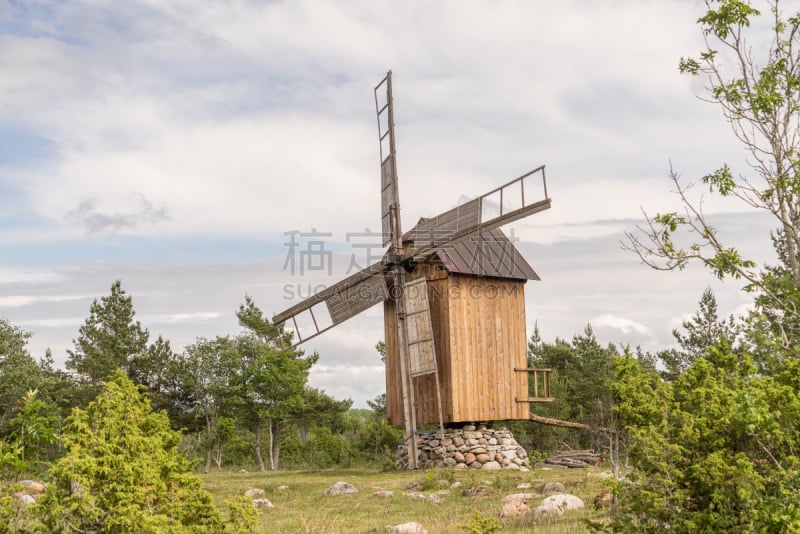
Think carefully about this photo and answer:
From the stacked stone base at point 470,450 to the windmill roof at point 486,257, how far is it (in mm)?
4368

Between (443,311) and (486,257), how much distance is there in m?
2.39

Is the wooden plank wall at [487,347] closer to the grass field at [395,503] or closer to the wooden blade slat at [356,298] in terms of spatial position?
the grass field at [395,503]

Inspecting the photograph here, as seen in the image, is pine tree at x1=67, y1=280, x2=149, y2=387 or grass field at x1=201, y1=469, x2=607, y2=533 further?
pine tree at x1=67, y1=280, x2=149, y2=387

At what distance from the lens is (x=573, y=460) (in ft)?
66.2

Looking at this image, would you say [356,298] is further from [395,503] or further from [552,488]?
[552,488]

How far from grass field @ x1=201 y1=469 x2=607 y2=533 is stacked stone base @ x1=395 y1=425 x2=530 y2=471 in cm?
90

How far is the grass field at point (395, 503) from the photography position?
32.6ft

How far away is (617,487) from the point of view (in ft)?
21.1

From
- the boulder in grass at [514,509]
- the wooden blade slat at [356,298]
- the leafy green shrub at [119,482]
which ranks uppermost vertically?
the wooden blade slat at [356,298]

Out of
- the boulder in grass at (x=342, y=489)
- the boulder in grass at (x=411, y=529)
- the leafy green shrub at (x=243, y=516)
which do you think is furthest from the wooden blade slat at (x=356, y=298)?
the leafy green shrub at (x=243, y=516)

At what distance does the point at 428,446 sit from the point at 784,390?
545 inches

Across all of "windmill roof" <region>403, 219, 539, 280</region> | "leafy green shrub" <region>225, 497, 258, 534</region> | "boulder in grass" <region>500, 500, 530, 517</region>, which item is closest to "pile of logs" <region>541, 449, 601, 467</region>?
"windmill roof" <region>403, 219, 539, 280</region>

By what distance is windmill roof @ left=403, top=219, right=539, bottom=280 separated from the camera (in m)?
19.0

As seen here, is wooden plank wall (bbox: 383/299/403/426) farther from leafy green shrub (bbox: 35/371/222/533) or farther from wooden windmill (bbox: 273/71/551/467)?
leafy green shrub (bbox: 35/371/222/533)
